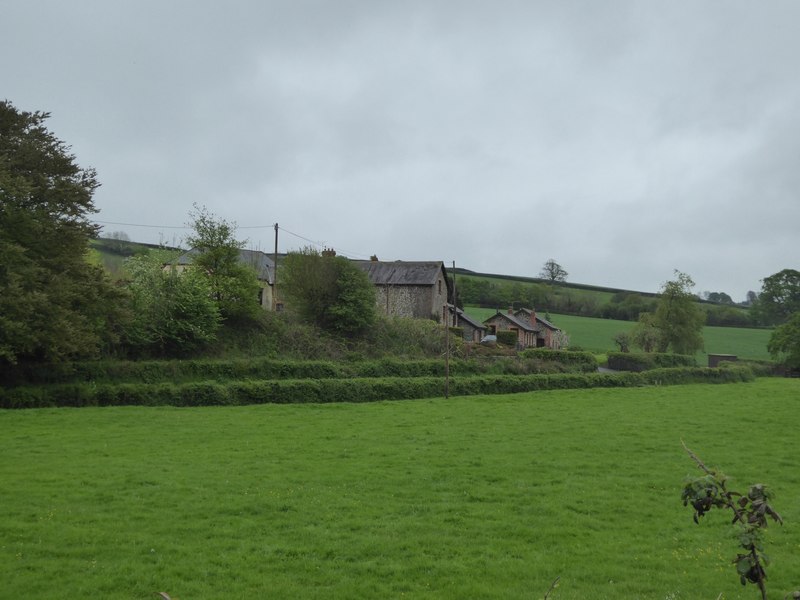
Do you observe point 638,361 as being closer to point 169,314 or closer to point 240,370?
point 240,370

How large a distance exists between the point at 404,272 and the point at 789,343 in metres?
44.0

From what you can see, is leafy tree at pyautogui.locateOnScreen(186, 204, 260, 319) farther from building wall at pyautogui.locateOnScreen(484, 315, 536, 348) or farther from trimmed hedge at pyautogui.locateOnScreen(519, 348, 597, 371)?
building wall at pyautogui.locateOnScreen(484, 315, 536, 348)

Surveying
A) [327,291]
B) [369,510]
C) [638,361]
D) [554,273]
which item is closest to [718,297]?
[554,273]

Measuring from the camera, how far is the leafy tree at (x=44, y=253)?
83.9 feet

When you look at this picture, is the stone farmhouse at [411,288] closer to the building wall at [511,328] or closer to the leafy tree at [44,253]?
the building wall at [511,328]

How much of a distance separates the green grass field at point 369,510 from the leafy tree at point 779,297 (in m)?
90.8

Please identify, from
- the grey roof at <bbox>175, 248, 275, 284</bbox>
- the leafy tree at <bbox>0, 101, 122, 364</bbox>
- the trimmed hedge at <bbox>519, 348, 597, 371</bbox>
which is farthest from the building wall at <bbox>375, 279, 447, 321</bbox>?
the leafy tree at <bbox>0, 101, 122, 364</bbox>

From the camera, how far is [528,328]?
7462cm

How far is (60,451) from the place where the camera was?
58.9 feet

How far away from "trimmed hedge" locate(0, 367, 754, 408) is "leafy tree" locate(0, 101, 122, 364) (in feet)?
6.21

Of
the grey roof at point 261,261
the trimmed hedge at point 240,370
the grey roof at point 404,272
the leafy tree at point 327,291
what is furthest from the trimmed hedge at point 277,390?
the grey roof at point 261,261

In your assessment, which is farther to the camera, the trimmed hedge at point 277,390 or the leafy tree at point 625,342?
the leafy tree at point 625,342

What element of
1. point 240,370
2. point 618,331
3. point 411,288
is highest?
point 411,288

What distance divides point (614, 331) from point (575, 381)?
5596cm
